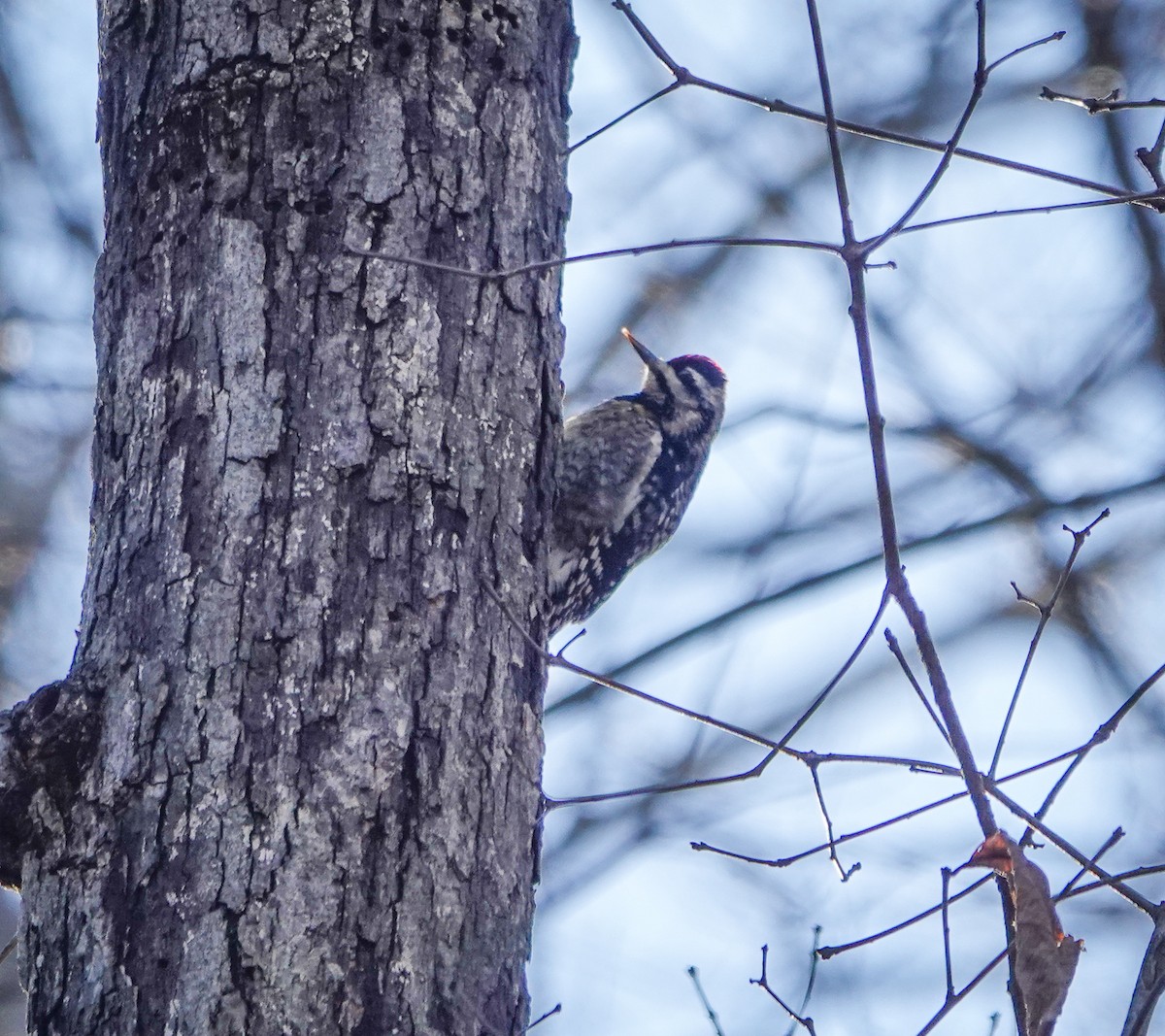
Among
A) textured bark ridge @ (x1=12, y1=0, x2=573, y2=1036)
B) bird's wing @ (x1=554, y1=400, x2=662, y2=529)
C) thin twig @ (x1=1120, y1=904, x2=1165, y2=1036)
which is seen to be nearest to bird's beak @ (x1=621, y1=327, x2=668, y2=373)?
bird's wing @ (x1=554, y1=400, x2=662, y2=529)

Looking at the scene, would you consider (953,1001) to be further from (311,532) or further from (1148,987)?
(311,532)

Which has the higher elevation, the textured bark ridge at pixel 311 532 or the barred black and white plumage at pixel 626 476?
the barred black and white plumage at pixel 626 476

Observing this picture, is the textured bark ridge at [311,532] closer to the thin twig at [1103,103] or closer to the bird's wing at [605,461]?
the thin twig at [1103,103]

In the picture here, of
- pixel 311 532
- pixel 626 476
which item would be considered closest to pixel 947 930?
pixel 311 532

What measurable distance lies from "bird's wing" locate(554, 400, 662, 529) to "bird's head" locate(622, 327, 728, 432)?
17 cm

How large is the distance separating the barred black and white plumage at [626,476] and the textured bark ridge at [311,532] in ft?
4.72

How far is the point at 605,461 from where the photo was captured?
439 centimetres

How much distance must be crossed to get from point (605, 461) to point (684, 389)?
0.68m

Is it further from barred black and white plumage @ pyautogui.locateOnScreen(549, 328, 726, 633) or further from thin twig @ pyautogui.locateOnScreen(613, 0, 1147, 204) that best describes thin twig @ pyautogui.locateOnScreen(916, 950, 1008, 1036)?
barred black and white plumage @ pyautogui.locateOnScreen(549, 328, 726, 633)

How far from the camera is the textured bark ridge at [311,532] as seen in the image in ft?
6.69

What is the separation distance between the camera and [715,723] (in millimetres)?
2111

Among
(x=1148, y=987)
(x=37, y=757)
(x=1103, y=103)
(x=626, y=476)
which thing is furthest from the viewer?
(x=626, y=476)

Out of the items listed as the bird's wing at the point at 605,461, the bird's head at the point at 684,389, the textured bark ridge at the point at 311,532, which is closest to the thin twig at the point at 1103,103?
the textured bark ridge at the point at 311,532

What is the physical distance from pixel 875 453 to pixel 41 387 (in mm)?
5748
